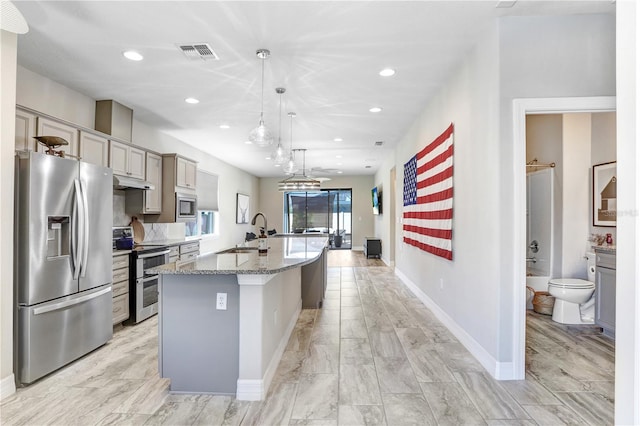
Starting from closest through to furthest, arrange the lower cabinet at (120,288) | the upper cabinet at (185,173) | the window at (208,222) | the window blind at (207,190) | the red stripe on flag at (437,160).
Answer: the red stripe on flag at (437,160), the lower cabinet at (120,288), the upper cabinet at (185,173), the window blind at (207,190), the window at (208,222)

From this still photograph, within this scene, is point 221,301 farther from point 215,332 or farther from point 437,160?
point 437,160

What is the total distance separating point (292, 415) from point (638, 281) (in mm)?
1852

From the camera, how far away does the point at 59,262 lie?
2.71 metres

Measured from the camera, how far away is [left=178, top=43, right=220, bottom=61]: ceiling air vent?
9.30 feet

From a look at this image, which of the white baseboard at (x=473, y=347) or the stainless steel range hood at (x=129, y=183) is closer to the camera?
the white baseboard at (x=473, y=347)

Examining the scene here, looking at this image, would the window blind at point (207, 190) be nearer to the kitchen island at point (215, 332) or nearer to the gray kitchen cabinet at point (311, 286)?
the gray kitchen cabinet at point (311, 286)

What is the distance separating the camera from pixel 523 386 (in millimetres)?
2408

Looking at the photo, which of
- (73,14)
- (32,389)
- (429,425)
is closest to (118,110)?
(73,14)

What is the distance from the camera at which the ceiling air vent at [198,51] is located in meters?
2.83

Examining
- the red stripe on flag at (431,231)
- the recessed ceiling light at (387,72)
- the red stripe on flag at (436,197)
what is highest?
the recessed ceiling light at (387,72)

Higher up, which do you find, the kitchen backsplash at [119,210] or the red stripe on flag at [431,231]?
the kitchen backsplash at [119,210]

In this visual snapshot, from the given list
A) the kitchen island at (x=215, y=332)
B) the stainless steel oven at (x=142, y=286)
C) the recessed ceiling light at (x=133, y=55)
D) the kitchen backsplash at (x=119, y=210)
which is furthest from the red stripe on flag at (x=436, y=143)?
the kitchen backsplash at (x=119, y=210)

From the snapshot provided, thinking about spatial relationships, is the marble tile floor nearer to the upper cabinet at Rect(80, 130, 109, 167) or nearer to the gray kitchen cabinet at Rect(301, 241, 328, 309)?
the gray kitchen cabinet at Rect(301, 241, 328, 309)

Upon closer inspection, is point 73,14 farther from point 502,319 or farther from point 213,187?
point 213,187
